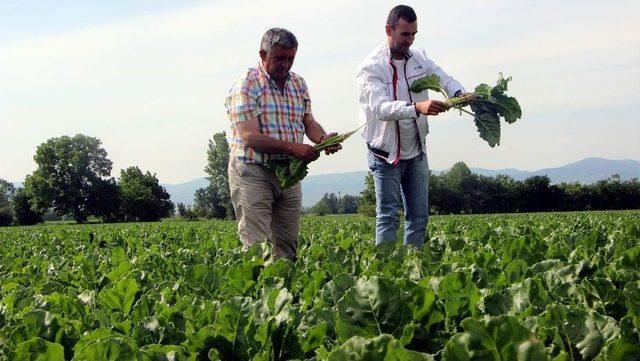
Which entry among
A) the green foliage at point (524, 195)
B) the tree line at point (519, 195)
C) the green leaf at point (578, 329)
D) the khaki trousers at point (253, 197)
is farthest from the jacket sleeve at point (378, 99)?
the green foliage at point (524, 195)

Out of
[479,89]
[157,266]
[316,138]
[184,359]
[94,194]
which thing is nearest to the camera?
[184,359]

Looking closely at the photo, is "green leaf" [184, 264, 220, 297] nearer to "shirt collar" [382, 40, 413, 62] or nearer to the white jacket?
the white jacket

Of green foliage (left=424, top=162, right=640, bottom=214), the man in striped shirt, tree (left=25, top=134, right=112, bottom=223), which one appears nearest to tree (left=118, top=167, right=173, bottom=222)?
tree (left=25, top=134, right=112, bottom=223)

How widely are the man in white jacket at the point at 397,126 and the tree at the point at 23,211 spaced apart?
301 ft

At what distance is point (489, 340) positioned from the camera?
1.20m

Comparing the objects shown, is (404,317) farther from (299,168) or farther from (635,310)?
(299,168)

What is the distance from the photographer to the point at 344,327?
1.85 m

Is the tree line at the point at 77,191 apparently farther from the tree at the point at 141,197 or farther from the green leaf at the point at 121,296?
the green leaf at the point at 121,296

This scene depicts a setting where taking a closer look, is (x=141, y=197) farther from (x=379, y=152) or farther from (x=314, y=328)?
(x=314, y=328)

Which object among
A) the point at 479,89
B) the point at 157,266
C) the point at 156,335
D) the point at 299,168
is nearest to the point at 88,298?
the point at 156,335

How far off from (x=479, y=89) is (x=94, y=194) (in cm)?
8515

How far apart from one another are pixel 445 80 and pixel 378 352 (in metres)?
4.90

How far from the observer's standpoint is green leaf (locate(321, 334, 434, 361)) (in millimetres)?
1145

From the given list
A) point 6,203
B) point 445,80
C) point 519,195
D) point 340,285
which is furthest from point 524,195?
point 340,285
